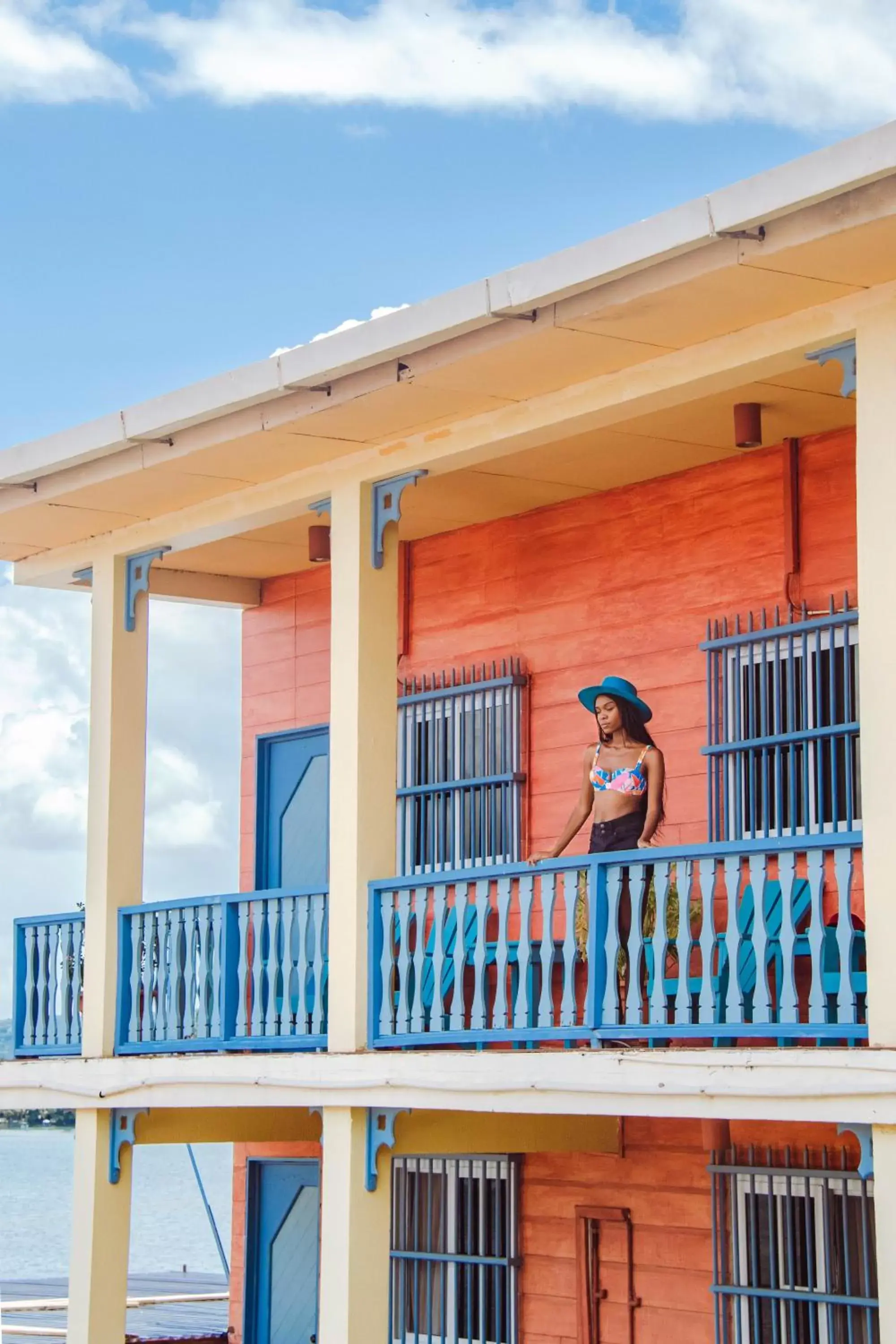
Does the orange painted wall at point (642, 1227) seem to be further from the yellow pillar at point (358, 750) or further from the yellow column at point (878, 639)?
the yellow column at point (878, 639)

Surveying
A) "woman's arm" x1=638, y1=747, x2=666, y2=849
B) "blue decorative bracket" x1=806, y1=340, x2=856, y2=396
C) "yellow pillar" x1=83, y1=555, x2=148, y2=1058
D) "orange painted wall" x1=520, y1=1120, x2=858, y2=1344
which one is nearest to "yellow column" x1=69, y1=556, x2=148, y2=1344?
"yellow pillar" x1=83, y1=555, x2=148, y2=1058

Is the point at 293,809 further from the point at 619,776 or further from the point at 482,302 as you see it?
the point at 482,302

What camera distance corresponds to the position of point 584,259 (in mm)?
9406

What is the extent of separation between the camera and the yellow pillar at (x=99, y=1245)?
41.8ft

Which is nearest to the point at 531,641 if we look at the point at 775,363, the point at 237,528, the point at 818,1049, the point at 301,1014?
the point at 237,528

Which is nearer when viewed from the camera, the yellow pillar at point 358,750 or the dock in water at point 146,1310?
the yellow pillar at point 358,750

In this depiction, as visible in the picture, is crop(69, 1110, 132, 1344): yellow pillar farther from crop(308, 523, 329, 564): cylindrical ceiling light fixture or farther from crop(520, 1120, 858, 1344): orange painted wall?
crop(308, 523, 329, 564): cylindrical ceiling light fixture

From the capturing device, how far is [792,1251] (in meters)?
11.2

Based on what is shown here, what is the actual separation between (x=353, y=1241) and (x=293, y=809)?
183 inches

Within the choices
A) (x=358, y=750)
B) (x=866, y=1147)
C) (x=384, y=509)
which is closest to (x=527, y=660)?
(x=384, y=509)

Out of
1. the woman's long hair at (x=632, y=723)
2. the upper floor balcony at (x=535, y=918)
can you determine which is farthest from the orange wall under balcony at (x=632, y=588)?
the woman's long hair at (x=632, y=723)

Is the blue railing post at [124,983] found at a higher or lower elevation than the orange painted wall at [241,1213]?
higher

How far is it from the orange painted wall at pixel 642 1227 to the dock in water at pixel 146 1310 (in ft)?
11.6

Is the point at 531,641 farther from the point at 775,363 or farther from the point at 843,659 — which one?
the point at 775,363
